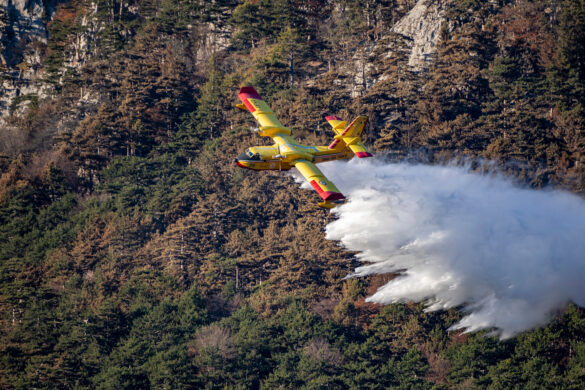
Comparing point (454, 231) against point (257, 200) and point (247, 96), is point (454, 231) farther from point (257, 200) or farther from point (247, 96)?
point (257, 200)

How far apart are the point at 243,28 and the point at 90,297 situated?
3579 centimetres

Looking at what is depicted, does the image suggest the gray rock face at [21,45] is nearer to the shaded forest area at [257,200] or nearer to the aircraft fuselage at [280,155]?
the shaded forest area at [257,200]

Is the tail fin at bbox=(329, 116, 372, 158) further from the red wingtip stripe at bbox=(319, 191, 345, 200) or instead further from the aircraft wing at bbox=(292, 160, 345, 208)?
the red wingtip stripe at bbox=(319, 191, 345, 200)

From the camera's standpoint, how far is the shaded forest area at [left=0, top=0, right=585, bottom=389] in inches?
2283

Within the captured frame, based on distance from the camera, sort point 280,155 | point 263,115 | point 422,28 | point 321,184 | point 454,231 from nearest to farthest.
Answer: point 321,184
point 280,155
point 454,231
point 263,115
point 422,28

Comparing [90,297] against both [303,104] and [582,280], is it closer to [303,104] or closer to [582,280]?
[303,104]

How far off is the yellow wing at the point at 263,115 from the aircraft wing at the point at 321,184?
318 cm

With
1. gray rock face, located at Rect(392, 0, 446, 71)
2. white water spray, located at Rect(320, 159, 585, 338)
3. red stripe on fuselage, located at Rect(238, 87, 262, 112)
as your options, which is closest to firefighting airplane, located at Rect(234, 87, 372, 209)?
red stripe on fuselage, located at Rect(238, 87, 262, 112)

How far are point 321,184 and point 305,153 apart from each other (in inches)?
110

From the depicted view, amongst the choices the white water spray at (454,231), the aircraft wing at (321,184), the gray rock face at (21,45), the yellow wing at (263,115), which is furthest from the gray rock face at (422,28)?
the gray rock face at (21,45)

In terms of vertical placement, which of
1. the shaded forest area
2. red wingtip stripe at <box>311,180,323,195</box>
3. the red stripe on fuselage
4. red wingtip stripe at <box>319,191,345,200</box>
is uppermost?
the red stripe on fuselage

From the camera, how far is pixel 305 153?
3850 centimetres

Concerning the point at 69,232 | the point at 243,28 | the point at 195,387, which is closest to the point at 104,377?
the point at 195,387

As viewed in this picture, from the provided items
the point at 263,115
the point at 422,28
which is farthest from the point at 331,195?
the point at 422,28
